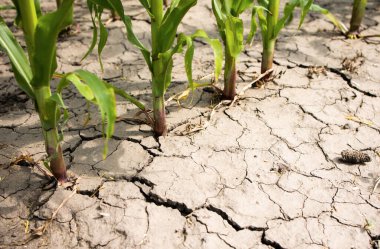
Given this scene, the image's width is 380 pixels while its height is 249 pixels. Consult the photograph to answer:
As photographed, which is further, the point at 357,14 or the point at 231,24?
the point at 357,14

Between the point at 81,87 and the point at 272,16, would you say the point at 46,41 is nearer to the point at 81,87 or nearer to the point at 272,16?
the point at 81,87

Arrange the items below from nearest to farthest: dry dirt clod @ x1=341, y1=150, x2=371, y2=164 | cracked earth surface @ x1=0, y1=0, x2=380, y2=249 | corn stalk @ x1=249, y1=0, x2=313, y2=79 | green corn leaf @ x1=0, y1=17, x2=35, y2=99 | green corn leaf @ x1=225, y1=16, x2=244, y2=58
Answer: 1. green corn leaf @ x1=0, y1=17, x2=35, y2=99
2. cracked earth surface @ x1=0, y1=0, x2=380, y2=249
3. green corn leaf @ x1=225, y1=16, x2=244, y2=58
4. dry dirt clod @ x1=341, y1=150, x2=371, y2=164
5. corn stalk @ x1=249, y1=0, x2=313, y2=79

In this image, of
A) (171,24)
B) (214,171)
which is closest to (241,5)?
(171,24)

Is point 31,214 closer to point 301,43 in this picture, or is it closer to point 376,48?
point 301,43

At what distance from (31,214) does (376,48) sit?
7.37 feet

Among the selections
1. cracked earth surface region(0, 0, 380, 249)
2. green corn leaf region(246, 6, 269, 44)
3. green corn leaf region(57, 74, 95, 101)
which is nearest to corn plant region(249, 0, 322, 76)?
green corn leaf region(246, 6, 269, 44)

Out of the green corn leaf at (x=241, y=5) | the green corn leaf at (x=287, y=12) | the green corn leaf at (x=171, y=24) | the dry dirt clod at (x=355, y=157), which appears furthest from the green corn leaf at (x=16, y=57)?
the dry dirt clod at (x=355, y=157)

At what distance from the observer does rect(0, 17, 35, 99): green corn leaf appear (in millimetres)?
1345

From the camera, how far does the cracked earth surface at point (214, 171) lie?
58.0 inches

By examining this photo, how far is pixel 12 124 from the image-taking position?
198 centimetres

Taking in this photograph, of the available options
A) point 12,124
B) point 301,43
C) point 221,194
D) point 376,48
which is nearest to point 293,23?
point 301,43

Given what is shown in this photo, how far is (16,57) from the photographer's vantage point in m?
1.35

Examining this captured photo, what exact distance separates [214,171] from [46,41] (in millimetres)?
869

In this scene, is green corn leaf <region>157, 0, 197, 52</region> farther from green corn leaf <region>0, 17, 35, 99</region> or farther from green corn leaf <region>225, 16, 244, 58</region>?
green corn leaf <region>0, 17, 35, 99</region>
